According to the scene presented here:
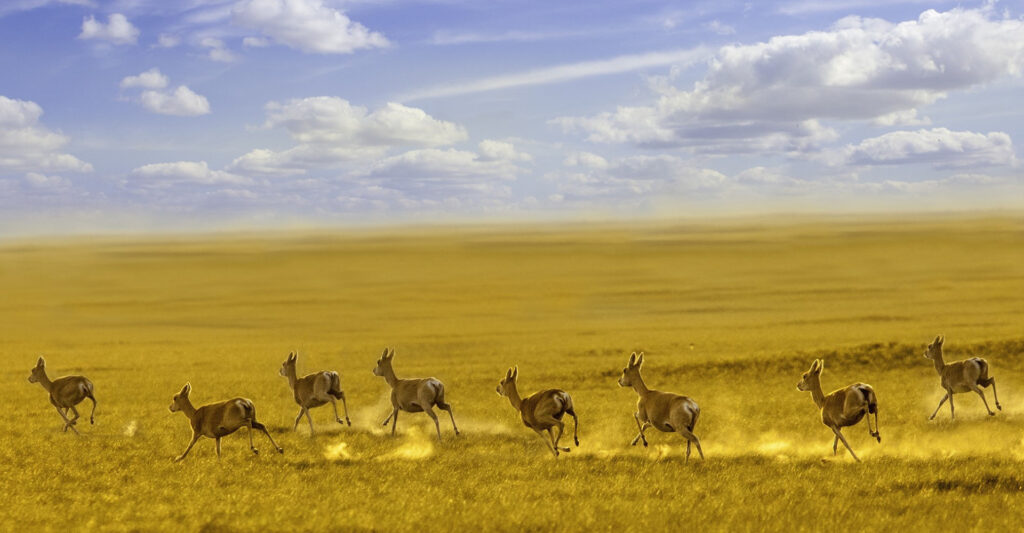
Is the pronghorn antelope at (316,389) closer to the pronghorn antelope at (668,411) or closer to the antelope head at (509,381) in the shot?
the antelope head at (509,381)

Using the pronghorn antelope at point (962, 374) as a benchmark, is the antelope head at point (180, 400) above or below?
above

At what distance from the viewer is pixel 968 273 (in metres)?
91.2

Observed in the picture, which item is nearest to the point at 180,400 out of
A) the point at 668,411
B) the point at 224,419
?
the point at 224,419

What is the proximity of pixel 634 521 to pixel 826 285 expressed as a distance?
7622 centimetres

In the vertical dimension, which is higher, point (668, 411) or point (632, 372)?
point (632, 372)

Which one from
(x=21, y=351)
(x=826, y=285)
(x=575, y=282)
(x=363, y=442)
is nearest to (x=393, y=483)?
(x=363, y=442)

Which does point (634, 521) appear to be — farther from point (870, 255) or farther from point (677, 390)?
point (870, 255)

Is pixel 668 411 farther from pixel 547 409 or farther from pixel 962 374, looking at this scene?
pixel 962 374

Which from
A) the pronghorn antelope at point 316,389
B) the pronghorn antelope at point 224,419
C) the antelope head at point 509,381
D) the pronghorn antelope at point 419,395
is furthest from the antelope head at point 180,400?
the antelope head at point 509,381

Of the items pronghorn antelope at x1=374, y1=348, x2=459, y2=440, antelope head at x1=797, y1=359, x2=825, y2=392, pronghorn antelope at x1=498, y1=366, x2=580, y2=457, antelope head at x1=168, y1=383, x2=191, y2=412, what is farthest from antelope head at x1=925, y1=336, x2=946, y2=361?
antelope head at x1=168, y1=383, x2=191, y2=412

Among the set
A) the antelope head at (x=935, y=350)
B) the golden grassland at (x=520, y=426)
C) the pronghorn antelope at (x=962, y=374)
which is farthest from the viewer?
the antelope head at (x=935, y=350)

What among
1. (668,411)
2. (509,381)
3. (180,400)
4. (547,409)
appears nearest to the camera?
(668,411)

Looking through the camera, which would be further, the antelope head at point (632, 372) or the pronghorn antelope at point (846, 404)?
the antelope head at point (632, 372)

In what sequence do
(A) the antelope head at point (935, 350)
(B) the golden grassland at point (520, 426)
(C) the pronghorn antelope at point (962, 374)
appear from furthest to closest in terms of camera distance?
(A) the antelope head at point (935, 350), (C) the pronghorn antelope at point (962, 374), (B) the golden grassland at point (520, 426)
